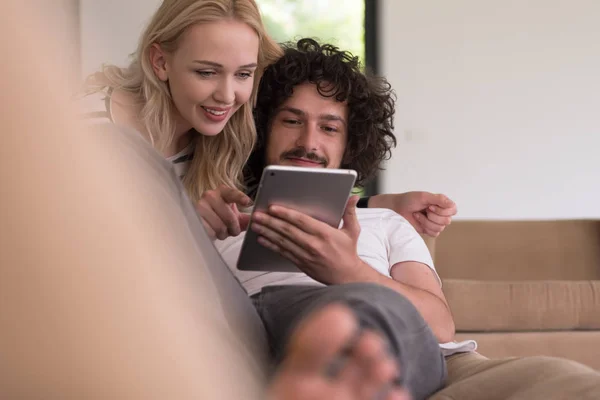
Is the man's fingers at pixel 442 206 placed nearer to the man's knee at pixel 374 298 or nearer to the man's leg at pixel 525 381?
the man's leg at pixel 525 381

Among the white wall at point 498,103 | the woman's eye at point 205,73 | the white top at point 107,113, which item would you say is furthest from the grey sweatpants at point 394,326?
the white wall at point 498,103

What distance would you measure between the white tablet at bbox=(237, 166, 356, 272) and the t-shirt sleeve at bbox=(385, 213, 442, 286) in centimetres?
31

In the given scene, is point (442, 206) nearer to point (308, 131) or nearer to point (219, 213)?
point (308, 131)

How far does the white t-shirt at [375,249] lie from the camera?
157cm

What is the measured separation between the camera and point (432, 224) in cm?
187

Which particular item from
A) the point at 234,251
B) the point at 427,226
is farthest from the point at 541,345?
the point at 234,251

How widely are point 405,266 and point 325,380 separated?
918 mm

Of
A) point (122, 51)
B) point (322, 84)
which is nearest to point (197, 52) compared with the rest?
point (322, 84)

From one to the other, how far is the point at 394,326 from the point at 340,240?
1.34 feet

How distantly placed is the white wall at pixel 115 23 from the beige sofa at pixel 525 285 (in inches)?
111

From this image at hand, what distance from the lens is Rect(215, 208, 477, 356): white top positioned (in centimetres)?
156

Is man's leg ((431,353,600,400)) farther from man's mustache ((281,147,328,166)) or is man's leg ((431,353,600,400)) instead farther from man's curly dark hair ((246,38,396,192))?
man's curly dark hair ((246,38,396,192))

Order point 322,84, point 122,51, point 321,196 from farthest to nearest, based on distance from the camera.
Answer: point 122,51, point 322,84, point 321,196

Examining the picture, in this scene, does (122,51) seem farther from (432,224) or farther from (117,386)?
(117,386)
